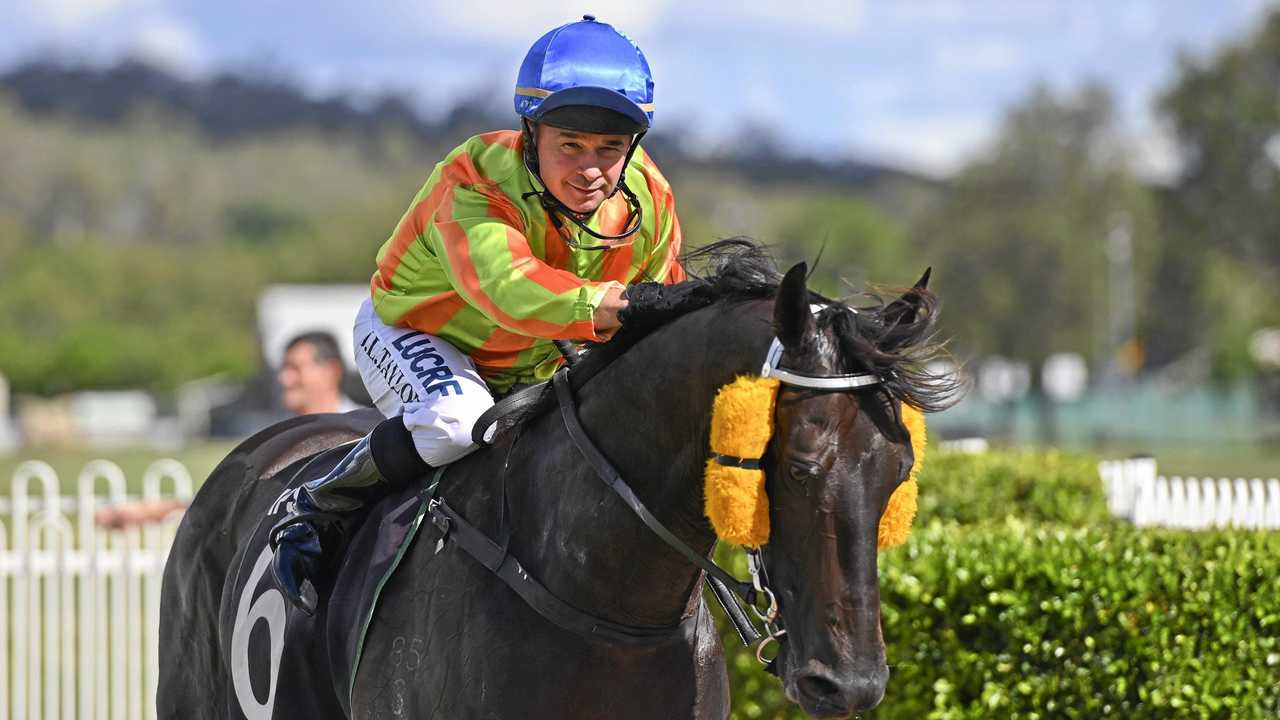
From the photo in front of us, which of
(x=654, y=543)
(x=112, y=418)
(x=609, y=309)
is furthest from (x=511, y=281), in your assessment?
(x=112, y=418)

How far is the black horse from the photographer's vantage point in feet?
9.43

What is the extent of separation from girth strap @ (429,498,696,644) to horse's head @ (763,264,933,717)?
47cm

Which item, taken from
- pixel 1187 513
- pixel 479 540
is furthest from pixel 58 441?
pixel 479 540

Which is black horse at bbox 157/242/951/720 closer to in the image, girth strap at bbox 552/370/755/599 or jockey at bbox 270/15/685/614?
girth strap at bbox 552/370/755/599

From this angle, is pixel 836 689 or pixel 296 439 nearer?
pixel 836 689

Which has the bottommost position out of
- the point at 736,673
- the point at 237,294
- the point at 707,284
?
the point at 736,673

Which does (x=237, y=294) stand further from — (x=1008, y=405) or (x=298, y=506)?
(x=298, y=506)

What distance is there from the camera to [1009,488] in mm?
10070

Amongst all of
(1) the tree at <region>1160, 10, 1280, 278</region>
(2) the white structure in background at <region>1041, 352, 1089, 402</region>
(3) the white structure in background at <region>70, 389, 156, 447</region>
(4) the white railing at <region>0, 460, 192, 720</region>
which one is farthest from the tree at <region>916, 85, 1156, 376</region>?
(4) the white railing at <region>0, 460, 192, 720</region>

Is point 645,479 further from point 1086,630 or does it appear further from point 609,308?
point 1086,630

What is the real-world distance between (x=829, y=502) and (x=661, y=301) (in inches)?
28.7

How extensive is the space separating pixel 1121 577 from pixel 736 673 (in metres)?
1.72

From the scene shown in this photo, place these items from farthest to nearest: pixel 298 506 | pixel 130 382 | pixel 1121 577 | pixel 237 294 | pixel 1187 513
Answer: pixel 237 294
pixel 130 382
pixel 1187 513
pixel 1121 577
pixel 298 506

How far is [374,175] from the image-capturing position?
18750cm
